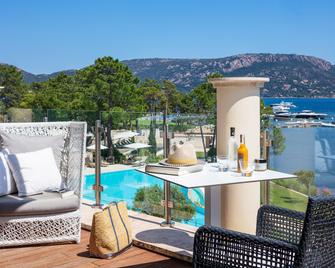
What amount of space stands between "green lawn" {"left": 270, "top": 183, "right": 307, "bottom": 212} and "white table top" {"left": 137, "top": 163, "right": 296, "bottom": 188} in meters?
0.93

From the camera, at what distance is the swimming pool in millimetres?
3973

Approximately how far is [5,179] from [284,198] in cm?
216

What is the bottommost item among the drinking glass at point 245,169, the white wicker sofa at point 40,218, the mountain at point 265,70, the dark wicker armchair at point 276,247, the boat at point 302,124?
the white wicker sofa at point 40,218

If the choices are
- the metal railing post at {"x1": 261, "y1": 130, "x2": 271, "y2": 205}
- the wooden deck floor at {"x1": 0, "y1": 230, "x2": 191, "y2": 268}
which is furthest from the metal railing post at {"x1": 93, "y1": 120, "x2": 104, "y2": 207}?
the metal railing post at {"x1": 261, "y1": 130, "x2": 271, "y2": 205}

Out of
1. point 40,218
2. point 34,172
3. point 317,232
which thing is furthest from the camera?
point 34,172

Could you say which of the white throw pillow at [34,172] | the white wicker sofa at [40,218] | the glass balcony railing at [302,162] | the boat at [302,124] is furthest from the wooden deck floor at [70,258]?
the boat at [302,124]

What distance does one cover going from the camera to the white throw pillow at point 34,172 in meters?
3.44

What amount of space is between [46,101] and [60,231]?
18246mm

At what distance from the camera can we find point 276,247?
5.56ft

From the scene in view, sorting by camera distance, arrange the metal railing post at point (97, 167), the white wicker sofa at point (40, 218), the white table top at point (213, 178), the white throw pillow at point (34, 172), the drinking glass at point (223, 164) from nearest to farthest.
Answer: the white table top at point (213, 178) < the drinking glass at point (223, 164) < the white wicker sofa at point (40, 218) < the white throw pillow at point (34, 172) < the metal railing post at point (97, 167)

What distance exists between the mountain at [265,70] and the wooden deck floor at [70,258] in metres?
35.9

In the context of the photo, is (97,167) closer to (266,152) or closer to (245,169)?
(266,152)

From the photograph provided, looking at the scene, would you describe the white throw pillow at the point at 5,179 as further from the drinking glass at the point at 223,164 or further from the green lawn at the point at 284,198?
the green lawn at the point at 284,198

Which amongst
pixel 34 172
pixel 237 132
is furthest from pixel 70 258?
pixel 237 132
